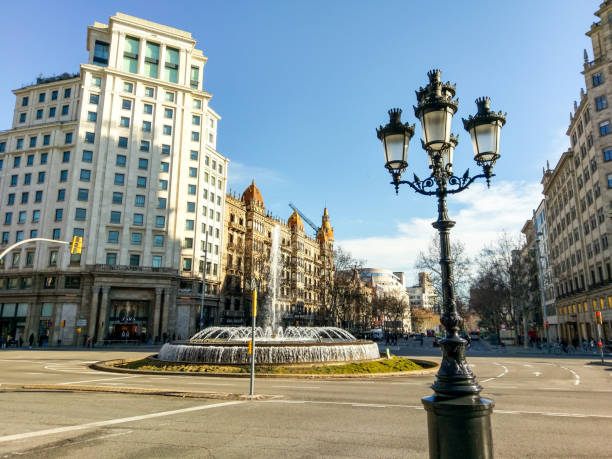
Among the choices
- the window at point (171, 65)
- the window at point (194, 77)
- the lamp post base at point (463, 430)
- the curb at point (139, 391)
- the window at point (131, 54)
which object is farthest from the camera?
the window at point (194, 77)

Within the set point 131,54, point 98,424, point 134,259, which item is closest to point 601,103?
point 98,424

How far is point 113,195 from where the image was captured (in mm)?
54344

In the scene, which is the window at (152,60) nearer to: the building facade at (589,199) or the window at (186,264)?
the window at (186,264)

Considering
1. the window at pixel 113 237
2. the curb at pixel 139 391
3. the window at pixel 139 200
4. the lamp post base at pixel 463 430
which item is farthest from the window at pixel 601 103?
the window at pixel 113 237

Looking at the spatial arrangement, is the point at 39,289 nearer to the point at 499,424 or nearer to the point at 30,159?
the point at 30,159

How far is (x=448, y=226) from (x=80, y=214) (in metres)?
56.5

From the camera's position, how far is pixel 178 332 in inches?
2157

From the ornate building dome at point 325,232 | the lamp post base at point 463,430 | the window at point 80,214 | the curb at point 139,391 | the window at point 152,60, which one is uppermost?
the window at point 152,60

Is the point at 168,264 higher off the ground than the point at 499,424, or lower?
higher

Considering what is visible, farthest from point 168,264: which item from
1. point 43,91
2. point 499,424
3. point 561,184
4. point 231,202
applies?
point 561,184

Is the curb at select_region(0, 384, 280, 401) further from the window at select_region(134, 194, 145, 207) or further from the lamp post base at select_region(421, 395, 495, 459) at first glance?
the window at select_region(134, 194, 145, 207)

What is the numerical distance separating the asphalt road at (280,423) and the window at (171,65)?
55865 mm

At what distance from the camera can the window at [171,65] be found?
6147 centimetres

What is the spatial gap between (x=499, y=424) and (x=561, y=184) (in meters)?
69.9
